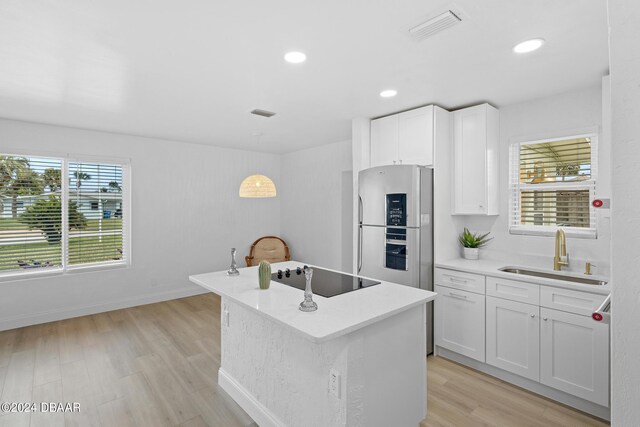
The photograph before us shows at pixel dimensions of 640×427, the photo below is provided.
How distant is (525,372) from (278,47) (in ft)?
10.3

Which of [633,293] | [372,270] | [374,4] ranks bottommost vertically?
[372,270]

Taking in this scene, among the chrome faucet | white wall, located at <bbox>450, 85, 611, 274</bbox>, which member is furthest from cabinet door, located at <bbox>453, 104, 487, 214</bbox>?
the chrome faucet

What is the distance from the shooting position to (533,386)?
260 cm

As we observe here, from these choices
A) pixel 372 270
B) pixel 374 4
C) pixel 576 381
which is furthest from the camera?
pixel 372 270

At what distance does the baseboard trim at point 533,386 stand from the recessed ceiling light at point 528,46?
99.0 inches

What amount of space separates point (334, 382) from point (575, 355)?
1932 millimetres

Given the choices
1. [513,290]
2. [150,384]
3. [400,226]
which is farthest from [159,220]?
[513,290]

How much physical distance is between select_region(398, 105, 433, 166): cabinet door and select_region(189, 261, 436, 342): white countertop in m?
1.52

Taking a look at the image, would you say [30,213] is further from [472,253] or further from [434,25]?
[472,253]

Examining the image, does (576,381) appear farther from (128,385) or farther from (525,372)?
(128,385)

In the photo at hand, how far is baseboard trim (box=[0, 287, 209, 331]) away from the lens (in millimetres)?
3896

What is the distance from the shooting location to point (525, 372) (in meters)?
2.61

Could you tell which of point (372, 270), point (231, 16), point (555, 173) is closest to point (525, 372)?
point (372, 270)

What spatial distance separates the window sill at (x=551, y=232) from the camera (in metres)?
2.81
